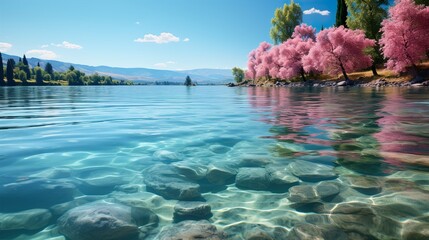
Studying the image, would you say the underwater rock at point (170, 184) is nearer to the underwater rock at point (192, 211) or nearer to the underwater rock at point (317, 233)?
the underwater rock at point (192, 211)

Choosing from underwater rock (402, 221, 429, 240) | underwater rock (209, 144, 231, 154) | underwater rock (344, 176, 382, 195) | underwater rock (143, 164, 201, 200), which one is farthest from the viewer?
underwater rock (209, 144, 231, 154)

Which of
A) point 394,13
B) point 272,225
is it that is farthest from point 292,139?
point 394,13

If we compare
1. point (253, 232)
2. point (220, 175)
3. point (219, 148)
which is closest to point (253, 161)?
point (220, 175)

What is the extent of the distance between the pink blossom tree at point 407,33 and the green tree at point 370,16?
378 inches

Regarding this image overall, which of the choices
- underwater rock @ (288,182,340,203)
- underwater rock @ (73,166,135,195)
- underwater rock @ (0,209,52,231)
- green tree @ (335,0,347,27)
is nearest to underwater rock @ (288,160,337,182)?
underwater rock @ (288,182,340,203)

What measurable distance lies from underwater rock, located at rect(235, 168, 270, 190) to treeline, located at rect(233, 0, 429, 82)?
40.3 m

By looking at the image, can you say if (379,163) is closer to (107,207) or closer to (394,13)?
(107,207)

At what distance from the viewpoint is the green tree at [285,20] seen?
69.3 metres

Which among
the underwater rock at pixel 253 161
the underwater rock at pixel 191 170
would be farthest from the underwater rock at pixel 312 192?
the underwater rock at pixel 191 170

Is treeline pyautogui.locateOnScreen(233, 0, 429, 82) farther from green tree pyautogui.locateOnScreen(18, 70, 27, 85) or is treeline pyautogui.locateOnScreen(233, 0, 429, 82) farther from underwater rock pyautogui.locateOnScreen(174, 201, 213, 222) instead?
green tree pyautogui.locateOnScreen(18, 70, 27, 85)

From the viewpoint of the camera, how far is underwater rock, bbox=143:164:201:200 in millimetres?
4113

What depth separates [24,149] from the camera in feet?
21.7

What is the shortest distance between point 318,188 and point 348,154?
2.07 m

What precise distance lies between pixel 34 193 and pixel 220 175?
110 inches
